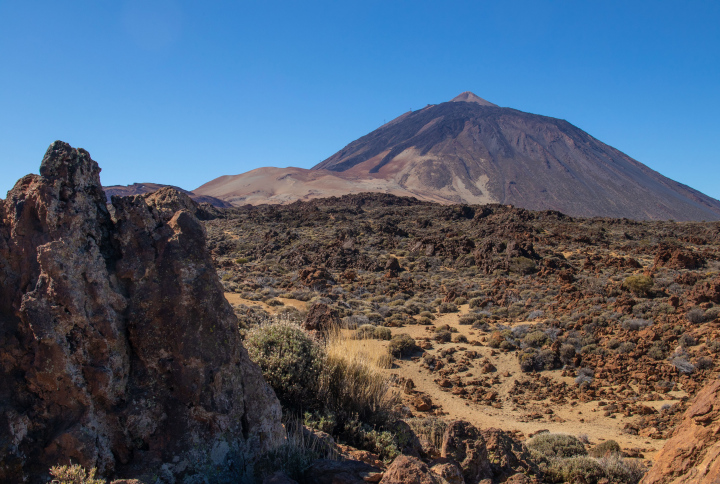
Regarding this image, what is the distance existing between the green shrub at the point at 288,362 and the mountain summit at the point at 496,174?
9092 centimetres

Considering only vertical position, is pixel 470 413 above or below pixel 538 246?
below

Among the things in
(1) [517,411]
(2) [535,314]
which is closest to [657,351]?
(1) [517,411]

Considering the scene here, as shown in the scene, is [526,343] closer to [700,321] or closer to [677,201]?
[700,321]

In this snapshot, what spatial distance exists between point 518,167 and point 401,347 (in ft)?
383

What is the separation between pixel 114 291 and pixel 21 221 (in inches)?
26.3

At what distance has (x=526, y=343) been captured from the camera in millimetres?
10078

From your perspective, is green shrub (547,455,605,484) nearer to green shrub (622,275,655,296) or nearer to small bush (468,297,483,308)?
small bush (468,297,483,308)

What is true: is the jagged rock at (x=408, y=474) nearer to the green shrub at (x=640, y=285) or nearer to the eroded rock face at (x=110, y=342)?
the eroded rock face at (x=110, y=342)

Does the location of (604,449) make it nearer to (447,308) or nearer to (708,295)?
(708,295)

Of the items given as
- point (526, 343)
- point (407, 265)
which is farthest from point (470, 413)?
point (407, 265)

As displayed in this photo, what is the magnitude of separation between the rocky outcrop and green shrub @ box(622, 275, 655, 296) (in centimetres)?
1091

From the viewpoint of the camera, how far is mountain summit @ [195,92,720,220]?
9856 centimetres

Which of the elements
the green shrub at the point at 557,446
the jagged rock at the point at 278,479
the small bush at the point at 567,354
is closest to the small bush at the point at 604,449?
the green shrub at the point at 557,446

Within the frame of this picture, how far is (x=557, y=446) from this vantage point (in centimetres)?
497
